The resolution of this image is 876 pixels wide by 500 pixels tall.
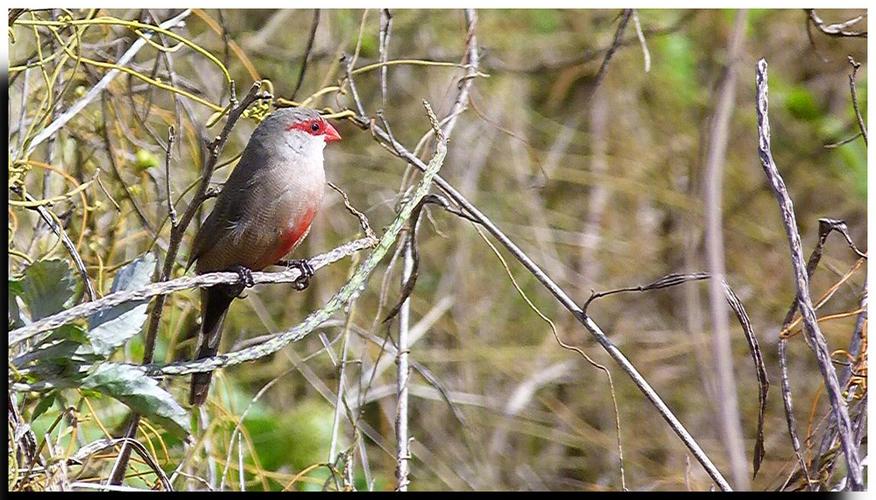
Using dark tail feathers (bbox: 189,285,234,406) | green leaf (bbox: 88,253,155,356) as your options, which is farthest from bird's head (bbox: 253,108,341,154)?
green leaf (bbox: 88,253,155,356)

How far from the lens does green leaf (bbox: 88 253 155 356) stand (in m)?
2.63

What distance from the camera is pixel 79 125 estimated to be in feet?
12.5

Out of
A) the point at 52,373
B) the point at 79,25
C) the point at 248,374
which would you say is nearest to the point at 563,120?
the point at 248,374

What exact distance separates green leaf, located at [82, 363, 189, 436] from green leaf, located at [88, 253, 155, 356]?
5 cm

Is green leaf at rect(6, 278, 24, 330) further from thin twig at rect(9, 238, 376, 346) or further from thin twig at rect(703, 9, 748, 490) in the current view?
thin twig at rect(703, 9, 748, 490)

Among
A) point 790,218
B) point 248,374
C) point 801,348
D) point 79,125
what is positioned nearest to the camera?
point 790,218

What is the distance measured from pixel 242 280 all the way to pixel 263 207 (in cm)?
55

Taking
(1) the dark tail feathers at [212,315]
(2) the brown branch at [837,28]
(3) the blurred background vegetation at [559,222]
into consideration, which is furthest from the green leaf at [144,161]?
(2) the brown branch at [837,28]

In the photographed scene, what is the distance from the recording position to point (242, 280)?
2994mm

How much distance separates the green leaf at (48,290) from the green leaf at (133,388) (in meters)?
0.18

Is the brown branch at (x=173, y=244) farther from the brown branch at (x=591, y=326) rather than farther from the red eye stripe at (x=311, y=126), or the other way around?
the red eye stripe at (x=311, y=126)

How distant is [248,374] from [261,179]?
201 cm

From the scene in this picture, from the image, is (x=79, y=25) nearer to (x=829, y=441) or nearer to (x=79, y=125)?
(x=79, y=125)

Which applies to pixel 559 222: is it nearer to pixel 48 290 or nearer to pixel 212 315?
pixel 212 315
